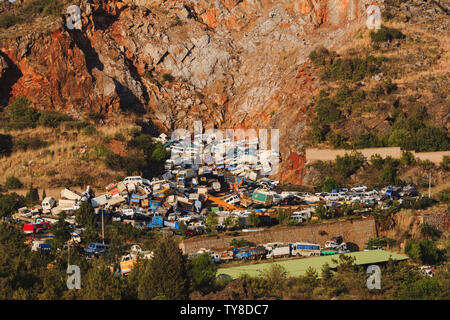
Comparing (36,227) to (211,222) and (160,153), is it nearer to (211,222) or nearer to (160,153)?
(211,222)

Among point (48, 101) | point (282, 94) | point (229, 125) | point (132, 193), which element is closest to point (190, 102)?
point (229, 125)

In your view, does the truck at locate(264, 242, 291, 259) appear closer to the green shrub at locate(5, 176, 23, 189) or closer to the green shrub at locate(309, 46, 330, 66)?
the green shrub at locate(5, 176, 23, 189)

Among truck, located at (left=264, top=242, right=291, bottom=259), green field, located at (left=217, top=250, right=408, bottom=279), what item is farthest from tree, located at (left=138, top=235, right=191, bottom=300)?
truck, located at (left=264, top=242, right=291, bottom=259)

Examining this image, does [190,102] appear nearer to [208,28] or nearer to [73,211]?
[208,28]

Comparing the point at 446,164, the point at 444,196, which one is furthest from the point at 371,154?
the point at 444,196

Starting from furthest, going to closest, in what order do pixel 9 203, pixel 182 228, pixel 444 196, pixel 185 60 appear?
pixel 185 60 → pixel 444 196 → pixel 9 203 → pixel 182 228

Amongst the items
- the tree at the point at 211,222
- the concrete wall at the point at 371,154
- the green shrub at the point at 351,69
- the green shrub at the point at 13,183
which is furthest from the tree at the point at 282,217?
the green shrub at the point at 351,69
